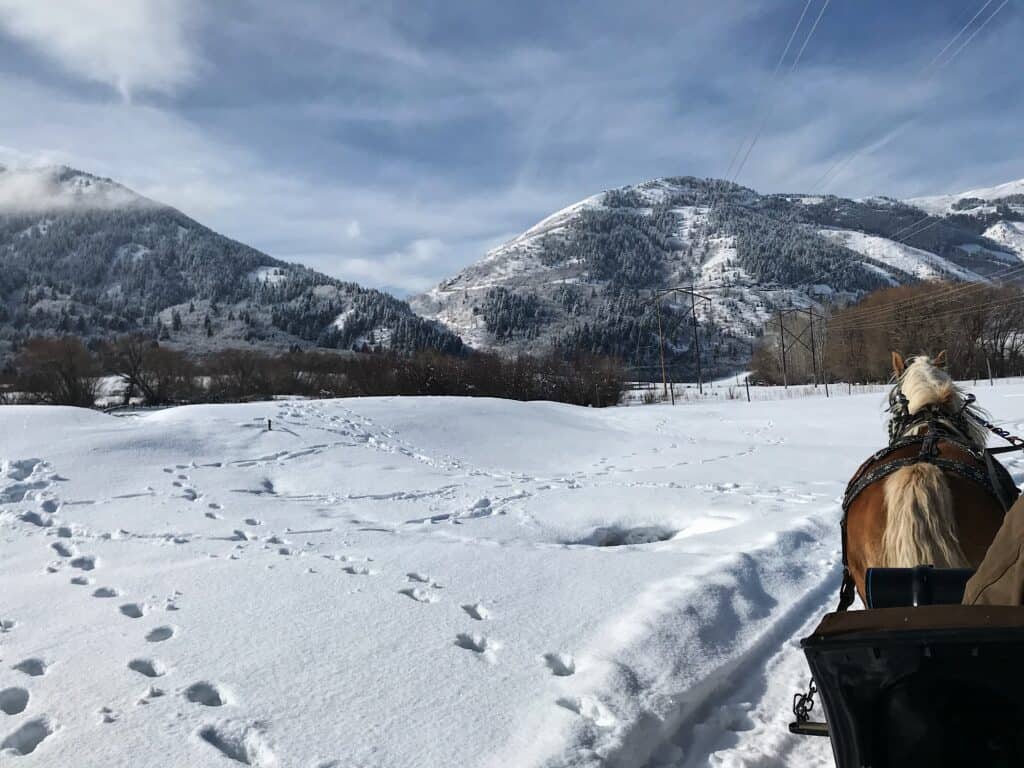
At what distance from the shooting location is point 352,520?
314 inches

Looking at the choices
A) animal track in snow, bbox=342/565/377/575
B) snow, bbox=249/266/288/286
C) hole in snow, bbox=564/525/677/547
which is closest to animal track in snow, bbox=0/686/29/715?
animal track in snow, bbox=342/565/377/575

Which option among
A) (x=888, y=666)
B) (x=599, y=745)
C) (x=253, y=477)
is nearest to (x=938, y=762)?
(x=888, y=666)

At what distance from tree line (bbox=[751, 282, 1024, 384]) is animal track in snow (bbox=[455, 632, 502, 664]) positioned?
189 ft

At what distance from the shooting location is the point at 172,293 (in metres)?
166

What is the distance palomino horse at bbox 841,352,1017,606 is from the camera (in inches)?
118

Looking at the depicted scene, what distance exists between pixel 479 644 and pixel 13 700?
8.05ft

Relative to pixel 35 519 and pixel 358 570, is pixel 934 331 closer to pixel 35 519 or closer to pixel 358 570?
pixel 358 570

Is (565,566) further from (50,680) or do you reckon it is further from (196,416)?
(196,416)

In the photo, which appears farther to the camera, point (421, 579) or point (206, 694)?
point (421, 579)

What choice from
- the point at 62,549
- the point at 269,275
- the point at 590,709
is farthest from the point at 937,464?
the point at 269,275

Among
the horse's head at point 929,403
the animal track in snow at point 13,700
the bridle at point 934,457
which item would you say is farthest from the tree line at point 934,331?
the animal track in snow at point 13,700

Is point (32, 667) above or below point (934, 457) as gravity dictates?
below

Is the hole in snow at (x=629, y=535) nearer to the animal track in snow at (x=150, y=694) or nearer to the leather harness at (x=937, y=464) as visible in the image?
the leather harness at (x=937, y=464)

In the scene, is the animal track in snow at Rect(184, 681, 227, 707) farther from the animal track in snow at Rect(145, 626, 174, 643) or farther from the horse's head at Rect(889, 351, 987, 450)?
the horse's head at Rect(889, 351, 987, 450)
